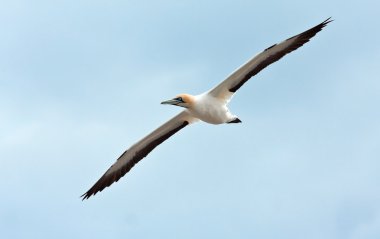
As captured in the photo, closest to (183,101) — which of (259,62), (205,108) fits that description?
(205,108)

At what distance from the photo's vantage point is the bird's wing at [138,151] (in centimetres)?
2130

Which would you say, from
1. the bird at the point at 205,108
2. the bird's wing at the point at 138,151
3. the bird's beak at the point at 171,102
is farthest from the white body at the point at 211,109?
the bird's wing at the point at 138,151

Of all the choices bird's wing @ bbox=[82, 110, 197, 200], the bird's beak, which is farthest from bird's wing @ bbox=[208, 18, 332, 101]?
bird's wing @ bbox=[82, 110, 197, 200]

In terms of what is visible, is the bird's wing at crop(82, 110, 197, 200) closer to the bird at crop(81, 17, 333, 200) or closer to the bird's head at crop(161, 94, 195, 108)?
the bird at crop(81, 17, 333, 200)

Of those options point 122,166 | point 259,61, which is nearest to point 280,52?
point 259,61

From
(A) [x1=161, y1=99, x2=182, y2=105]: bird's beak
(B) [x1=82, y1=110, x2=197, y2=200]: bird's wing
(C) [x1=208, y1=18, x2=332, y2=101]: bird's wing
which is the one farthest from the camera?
(B) [x1=82, y1=110, x2=197, y2=200]: bird's wing

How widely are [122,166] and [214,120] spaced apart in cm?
303

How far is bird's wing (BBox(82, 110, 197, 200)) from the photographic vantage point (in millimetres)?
21297

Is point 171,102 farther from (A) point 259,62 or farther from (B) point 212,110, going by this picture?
(A) point 259,62

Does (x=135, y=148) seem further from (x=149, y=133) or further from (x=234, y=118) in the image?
(x=234, y=118)

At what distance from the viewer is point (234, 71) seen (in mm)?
19469

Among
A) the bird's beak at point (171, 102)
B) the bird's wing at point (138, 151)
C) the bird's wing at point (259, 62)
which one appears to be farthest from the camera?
the bird's wing at point (138, 151)

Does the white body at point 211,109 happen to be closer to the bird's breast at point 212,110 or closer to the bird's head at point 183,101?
the bird's breast at point 212,110

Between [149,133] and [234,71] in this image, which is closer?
[234,71]
